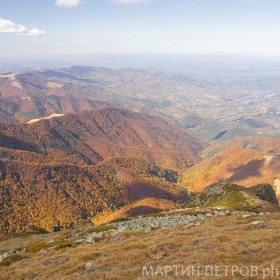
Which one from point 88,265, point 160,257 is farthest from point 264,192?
point 88,265

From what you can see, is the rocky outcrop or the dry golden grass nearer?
the dry golden grass

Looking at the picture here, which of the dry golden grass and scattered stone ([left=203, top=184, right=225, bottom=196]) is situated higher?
the dry golden grass

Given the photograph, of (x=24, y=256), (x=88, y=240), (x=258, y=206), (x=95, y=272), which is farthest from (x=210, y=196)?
(x=95, y=272)

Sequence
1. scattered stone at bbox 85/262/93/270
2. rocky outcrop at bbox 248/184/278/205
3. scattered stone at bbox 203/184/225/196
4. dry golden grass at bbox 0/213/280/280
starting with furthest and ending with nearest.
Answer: scattered stone at bbox 203/184/225/196 → rocky outcrop at bbox 248/184/278/205 → scattered stone at bbox 85/262/93/270 → dry golden grass at bbox 0/213/280/280

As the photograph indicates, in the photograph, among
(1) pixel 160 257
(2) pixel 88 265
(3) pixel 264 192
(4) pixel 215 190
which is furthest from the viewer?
(4) pixel 215 190

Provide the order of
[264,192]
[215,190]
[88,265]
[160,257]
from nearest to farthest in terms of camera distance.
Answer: [160,257] < [88,265] < [264,192] < [215,190]

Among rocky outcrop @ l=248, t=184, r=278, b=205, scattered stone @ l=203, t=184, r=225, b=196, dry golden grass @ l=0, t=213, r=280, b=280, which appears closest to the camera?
dry golden grass @ l=0, t=213, r=280, b=280

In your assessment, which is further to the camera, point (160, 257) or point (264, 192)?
point (264, 192)

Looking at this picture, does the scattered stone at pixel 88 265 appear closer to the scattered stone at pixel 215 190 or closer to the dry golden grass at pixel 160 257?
the dry golden grass at pixel 160 257

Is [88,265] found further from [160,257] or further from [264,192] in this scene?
[264,192]

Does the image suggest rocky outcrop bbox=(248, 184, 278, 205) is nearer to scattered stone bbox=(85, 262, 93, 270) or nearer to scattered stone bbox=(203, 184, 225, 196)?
scattered stone bbox=(203, 184, 225, 196)

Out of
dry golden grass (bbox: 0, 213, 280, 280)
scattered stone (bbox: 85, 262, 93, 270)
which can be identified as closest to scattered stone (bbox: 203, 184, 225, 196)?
dry golden grass (bbox: 0, 213, 280, 280)
